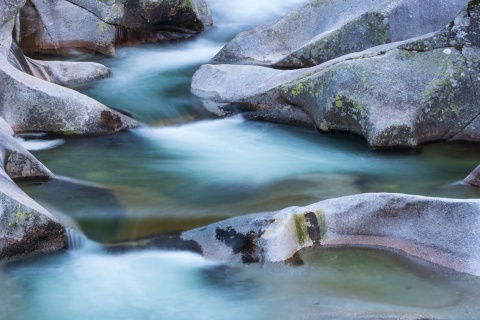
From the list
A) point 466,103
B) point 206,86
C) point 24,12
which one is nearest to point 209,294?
point 466,103

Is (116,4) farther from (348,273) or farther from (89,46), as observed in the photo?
(348,273)

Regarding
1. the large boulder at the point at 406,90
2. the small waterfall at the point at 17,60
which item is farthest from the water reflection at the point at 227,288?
the small waterfall at the point at 17,60

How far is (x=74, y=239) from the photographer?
243 inches

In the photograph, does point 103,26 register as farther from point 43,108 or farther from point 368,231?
point 368,231

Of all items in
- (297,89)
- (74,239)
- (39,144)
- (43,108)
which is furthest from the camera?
(297,89)

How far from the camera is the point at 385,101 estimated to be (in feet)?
27.6

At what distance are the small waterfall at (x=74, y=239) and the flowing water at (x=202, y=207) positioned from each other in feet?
0.04

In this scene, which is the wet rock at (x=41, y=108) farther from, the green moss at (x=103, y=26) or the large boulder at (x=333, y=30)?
the green moss at (x=103, y=26)

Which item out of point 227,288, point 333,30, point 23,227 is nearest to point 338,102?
point 333,30

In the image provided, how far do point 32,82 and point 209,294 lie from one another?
447cm

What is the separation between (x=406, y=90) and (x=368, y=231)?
3.03 meters

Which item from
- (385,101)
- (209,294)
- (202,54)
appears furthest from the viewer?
(202,54)

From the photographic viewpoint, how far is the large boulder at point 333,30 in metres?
10.0

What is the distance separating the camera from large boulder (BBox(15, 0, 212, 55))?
12023 millimetres
